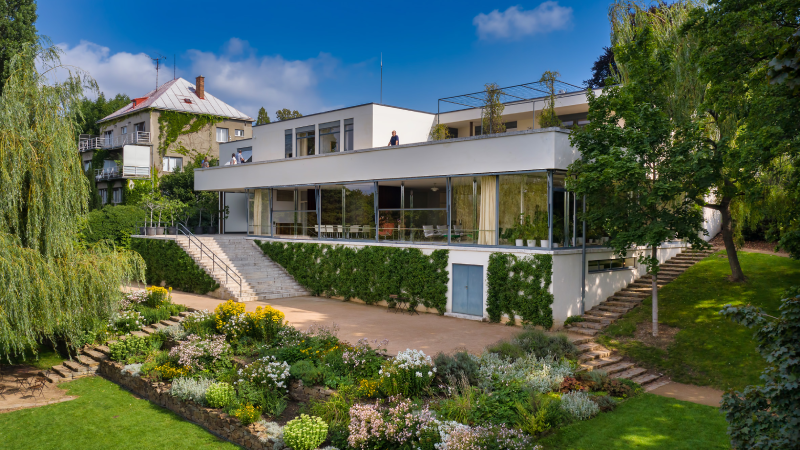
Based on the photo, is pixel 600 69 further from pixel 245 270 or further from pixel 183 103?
pixel 183 103

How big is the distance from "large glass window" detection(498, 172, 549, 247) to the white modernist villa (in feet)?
0.10

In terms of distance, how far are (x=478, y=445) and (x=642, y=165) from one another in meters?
9.30

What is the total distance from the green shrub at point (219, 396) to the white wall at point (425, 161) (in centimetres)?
1034

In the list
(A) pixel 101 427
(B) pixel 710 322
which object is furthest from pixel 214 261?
(B) pixel 710 322

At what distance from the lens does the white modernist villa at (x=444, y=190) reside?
15.8 meters

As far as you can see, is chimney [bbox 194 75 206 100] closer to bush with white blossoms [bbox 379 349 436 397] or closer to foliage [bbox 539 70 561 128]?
foliage [bbox 539 70 561 128]

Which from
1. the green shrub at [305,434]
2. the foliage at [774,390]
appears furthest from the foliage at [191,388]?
the foliage at [774,390]

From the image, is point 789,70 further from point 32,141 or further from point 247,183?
point 247,183

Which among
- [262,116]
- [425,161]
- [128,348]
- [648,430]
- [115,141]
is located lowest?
[648,430]

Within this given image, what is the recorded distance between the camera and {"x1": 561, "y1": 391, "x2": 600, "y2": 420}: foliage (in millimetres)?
9172

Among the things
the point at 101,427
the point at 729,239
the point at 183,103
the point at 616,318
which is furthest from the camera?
the point at 183,103

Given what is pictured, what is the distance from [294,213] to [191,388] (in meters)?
14.1

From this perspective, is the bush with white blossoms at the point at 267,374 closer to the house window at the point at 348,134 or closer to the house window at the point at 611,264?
the house window at the point at 611,264

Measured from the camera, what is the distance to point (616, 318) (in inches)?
600
